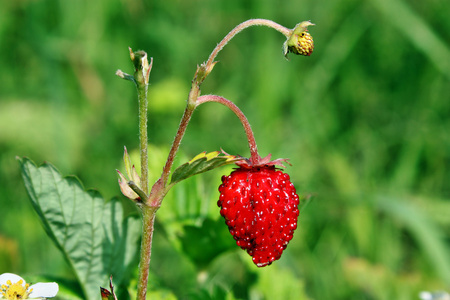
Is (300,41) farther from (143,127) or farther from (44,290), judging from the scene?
(44,290)

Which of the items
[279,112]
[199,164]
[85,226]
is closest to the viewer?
[199,164]

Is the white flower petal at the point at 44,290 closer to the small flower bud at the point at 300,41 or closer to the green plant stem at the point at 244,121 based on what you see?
the green plant stem at the point at 244,121

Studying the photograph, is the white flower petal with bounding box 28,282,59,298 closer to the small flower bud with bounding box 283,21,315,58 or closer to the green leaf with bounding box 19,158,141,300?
the green leaf with bounding box 19,158,141,300

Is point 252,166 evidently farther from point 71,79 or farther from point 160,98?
point 71,79

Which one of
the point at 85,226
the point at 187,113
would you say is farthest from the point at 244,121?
the point at 85,226

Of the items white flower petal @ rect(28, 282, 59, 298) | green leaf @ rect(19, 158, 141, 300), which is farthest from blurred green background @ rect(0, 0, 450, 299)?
white flower petal @ rect(28, 282, 59, 298)

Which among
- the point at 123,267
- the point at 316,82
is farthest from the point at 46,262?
the point at 316,82
